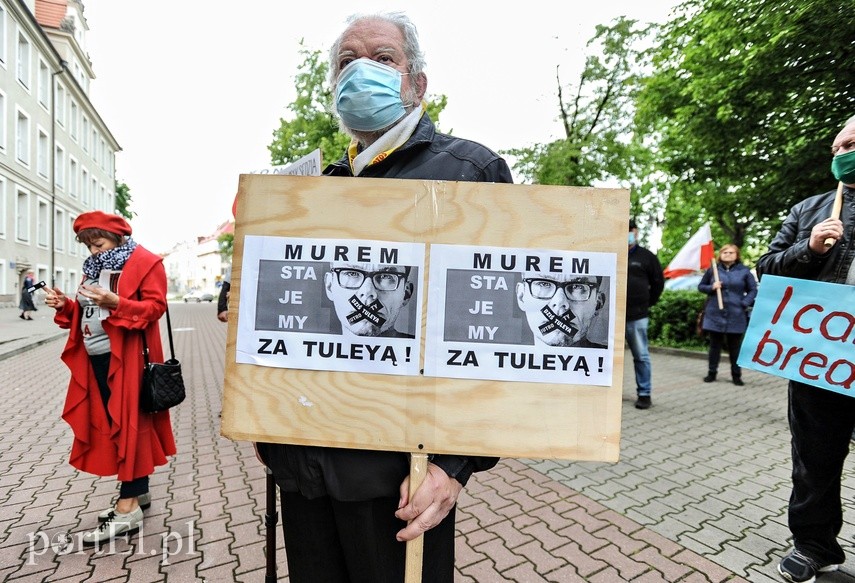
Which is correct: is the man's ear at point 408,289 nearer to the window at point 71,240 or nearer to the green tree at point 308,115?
the green tree at point 308,115

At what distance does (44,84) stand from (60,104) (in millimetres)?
2683

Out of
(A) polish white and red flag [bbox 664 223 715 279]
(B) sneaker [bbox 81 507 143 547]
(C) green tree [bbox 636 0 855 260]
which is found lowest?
(B) sneaker [bbox 81 507 143 547]

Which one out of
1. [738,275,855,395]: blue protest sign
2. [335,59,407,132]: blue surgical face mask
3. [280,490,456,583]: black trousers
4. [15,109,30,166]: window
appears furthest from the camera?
[15,109,30,166]: window

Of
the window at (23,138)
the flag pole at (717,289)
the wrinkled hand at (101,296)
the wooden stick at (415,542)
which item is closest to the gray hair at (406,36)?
the wooden stick at (415,542)

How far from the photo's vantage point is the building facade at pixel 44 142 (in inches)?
905

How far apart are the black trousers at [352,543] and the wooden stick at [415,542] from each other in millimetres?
122

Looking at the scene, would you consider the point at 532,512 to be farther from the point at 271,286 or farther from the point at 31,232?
the point at 31,232

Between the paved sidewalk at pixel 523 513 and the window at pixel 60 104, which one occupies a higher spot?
the window at pixel 60 104

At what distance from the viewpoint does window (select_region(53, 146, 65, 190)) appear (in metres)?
29.6

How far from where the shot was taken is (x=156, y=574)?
263 centimetres

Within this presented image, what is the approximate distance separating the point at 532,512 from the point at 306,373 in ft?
8.55

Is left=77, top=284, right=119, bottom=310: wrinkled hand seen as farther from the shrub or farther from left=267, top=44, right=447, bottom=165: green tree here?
left=267, top=44, right=447, bottom=165: green tree

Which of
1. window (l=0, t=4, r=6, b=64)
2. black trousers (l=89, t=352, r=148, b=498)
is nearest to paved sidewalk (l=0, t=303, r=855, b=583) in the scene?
black trousers (l=89, t=352, r=148, b=498)

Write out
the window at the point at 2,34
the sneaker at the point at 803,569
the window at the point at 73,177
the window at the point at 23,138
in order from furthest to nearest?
the window at the point at 73,177
the window at the point at 23,138
the window at the point at 2,34
the sneaker at the point at 803,569
